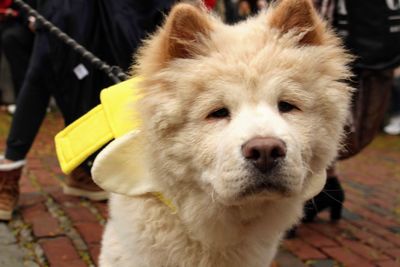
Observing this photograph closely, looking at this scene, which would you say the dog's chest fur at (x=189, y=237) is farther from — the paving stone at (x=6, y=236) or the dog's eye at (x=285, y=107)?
the paving stone at (x=6, y=236)

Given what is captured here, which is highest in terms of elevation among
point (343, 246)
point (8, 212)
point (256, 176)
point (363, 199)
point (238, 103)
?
point (238, 103)

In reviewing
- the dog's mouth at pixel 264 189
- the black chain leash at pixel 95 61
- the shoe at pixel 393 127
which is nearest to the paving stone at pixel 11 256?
the black chain leash at pixel 95 61

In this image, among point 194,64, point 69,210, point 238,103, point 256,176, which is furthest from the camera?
point 69,210

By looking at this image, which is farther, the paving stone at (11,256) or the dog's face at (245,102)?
the paving stone at (11,256)

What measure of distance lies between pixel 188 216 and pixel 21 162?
2.28 meters

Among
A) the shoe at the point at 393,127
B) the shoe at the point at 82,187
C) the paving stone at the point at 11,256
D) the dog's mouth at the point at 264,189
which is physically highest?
the dog's mouth at the point at 264,189

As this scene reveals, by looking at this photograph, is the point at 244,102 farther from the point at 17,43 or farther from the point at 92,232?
the point at 17,43

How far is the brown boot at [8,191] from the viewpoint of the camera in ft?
13.1

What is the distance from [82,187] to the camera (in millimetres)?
4637

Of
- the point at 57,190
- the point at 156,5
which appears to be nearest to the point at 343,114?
the point at 156,5

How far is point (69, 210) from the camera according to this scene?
434cm

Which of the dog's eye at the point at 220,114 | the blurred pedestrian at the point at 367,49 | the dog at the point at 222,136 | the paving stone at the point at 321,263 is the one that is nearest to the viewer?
the dog at the point at 222,136

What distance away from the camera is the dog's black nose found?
1.89 meters

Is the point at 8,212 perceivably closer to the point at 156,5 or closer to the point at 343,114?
the point at 156,5
